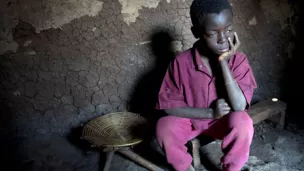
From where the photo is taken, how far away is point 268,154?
7.77 feet

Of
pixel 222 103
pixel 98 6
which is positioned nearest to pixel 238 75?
pixel 222 103

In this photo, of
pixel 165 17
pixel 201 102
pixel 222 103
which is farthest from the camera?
pixel 165 17

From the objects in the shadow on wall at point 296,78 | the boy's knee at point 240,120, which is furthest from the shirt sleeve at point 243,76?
the shadow on wall at point 296,78

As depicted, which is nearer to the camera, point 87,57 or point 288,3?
point 87,57

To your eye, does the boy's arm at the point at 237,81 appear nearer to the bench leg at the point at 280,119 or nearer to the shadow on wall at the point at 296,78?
the bench leg at the point at 280,119

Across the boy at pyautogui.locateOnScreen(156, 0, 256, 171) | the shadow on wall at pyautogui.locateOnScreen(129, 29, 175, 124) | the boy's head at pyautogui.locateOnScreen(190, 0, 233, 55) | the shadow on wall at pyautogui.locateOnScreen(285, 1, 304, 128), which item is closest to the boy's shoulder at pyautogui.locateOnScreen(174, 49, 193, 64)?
the boy at pyautogui.locateOnScreen(156, 0, 256, 171)

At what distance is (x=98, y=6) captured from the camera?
256cm

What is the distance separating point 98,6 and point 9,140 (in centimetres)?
141

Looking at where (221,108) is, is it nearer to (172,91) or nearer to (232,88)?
(232,88)

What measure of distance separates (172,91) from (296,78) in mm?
1695

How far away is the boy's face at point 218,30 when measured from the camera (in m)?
1.77

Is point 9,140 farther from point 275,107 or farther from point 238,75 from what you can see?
point 275,107

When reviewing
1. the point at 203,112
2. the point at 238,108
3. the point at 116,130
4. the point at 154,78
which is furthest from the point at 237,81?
the point at 154,78

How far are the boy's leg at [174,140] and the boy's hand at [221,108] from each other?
25 cm
